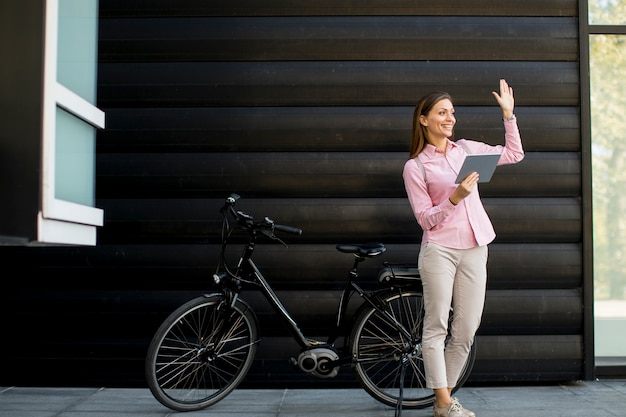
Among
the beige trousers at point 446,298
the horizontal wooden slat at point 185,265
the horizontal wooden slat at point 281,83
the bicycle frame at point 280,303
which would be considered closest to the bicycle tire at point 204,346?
the bicycle frame at point 280,303

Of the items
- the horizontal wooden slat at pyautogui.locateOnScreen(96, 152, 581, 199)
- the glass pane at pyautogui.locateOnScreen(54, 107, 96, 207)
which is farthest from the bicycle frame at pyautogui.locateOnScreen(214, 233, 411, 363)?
the glass pane at pyautogui.locateOnScreen(54, 107, 96, 207)

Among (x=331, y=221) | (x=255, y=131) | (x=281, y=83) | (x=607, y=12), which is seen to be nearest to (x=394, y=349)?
(x=331, y=221)

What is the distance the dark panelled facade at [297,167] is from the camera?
15.2 feet

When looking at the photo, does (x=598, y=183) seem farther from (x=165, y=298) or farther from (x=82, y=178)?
(x=82, y=178)

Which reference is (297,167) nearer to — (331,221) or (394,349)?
(331,221)

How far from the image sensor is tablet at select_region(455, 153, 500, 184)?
3.50 m

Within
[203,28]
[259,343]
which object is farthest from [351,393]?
[203,28]

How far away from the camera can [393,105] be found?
472 centimetres

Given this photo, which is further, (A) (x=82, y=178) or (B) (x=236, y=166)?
(B) (x=236, y=166)

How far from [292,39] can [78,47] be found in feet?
4.57

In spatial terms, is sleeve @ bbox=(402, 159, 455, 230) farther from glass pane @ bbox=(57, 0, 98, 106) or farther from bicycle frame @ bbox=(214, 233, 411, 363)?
glass pane @ bbox=(57, 0, 98, 106)

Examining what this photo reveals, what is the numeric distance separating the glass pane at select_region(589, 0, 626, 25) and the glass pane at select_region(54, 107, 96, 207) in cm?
323

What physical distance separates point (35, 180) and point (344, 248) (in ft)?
5.41

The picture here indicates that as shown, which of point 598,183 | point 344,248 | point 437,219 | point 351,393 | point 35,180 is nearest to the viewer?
point 35,180
